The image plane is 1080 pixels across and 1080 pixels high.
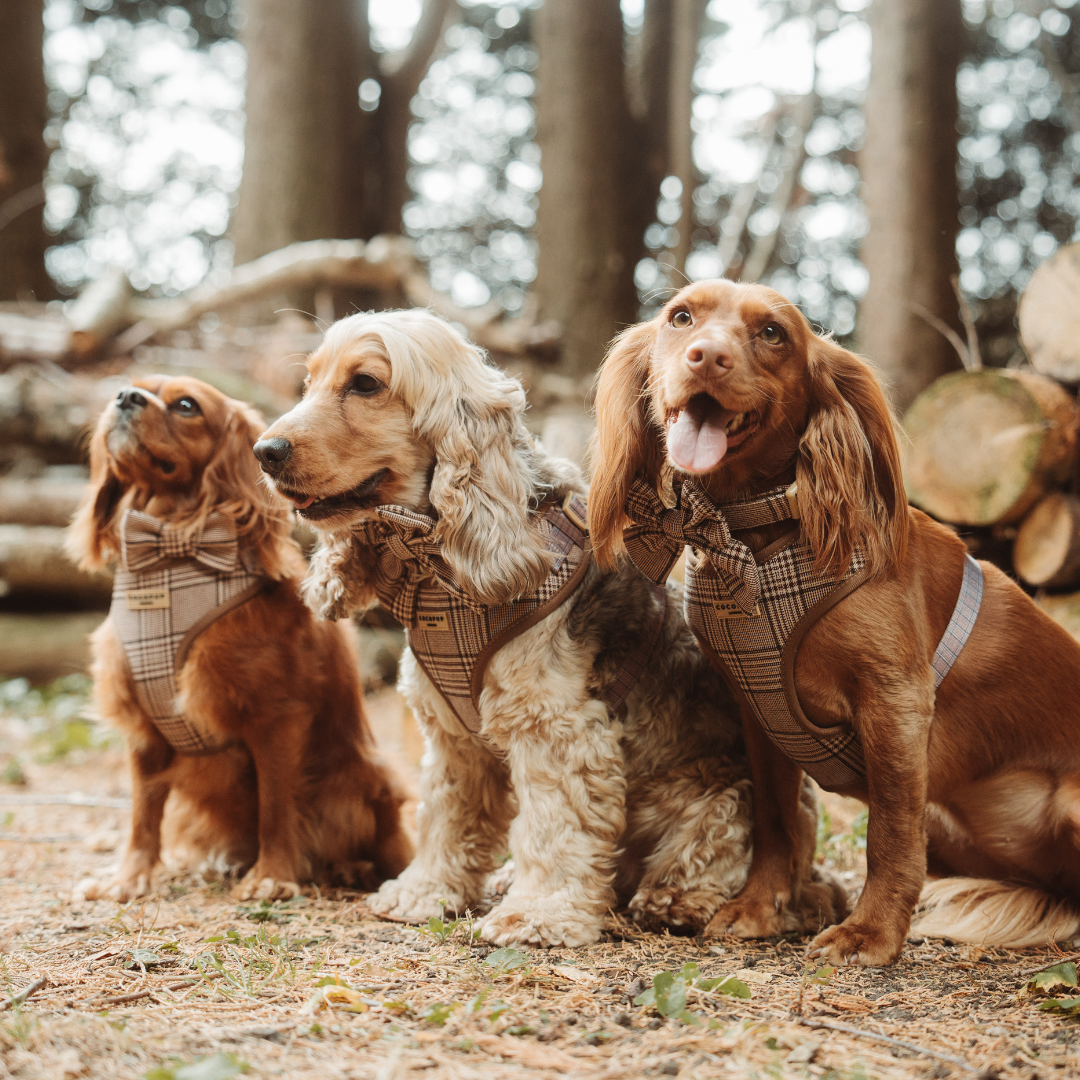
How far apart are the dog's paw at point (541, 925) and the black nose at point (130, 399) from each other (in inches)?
81.1

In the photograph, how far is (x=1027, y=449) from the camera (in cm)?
412

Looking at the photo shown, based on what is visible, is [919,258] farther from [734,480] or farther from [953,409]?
[734,480]

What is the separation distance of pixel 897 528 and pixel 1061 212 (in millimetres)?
9921

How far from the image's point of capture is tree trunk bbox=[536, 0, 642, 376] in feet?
26.5

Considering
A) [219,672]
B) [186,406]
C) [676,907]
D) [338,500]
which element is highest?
[186,406]

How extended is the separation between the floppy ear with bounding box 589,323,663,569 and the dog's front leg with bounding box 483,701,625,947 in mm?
524

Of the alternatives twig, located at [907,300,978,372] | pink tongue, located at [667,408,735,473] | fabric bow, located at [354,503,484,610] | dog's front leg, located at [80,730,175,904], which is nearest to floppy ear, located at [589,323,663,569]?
pink tongue, located at [667,408,735,473]

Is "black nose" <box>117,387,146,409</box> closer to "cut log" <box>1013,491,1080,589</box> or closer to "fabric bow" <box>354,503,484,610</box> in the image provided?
"fabric bow" <box>354,503,484,610</box>

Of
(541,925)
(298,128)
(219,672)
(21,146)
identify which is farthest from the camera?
(21,146)

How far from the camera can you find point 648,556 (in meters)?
2.80

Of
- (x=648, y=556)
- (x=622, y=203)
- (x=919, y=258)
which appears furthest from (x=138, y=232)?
(x=648, y=556)

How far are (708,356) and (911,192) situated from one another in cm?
478

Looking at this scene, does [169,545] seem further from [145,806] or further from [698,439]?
[698,439]

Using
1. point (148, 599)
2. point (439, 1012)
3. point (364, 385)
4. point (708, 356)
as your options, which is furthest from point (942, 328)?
point (439, 1012)
